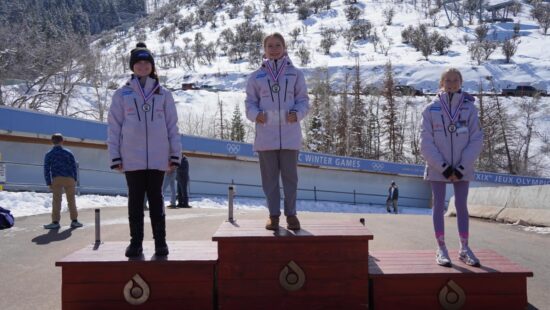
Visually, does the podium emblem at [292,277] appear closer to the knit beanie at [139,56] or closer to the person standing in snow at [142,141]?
the person standing in snow at [142,141]

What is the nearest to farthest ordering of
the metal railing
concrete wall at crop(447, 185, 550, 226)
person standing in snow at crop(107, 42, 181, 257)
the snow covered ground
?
person standing in snow at crop(107, 42, 181, 257) < concrete wall at crop(447, 185, 550, 226) < the snow covered ground < the metal railing

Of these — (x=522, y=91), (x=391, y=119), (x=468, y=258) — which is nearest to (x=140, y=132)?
(x=468, y=258)

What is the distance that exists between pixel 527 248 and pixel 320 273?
5.46m

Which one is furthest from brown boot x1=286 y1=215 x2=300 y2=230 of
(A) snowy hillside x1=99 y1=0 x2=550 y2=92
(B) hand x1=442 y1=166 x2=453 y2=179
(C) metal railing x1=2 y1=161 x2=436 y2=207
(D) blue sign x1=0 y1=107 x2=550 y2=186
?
(A) snowy hillside x1=99 y1=0 x2=550 y2=92

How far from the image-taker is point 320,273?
4344mm

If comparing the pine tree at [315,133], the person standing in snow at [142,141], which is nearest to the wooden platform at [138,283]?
the person standing in snow at [142,141]

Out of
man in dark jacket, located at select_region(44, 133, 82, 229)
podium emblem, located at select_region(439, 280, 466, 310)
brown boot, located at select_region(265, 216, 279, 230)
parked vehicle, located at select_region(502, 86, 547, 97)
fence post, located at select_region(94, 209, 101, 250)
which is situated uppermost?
parked vehicle, located at select_region(502, 86, 547, 97)

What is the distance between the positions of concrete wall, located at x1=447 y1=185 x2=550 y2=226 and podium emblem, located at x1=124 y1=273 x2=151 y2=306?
969 centimetres

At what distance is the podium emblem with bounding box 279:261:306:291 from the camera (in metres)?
4.32

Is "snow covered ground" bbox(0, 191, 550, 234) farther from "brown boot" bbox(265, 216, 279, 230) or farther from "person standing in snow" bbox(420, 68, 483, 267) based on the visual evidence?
"brown boot" bbox(265, 216, 279, 230)

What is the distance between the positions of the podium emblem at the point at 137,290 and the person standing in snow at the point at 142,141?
16.5 inches

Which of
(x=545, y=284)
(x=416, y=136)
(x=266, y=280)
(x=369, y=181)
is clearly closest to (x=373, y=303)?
(x=266, y=280)

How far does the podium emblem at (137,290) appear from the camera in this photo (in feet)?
14.1

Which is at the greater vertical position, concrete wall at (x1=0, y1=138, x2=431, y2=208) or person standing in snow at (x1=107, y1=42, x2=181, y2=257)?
person standing in snow at (x1=107, y1=42, x2=181, y2=257)
